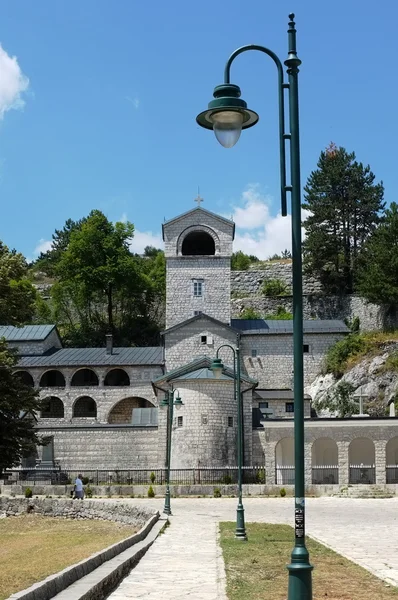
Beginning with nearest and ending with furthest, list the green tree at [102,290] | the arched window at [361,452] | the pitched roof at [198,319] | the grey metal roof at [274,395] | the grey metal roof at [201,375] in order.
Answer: the grey metal roof at [201,375] → the arched window at [361,452] → the grey metal roof at [274,395] → the pitched roof at [198,319] → the green tree at [102,290]

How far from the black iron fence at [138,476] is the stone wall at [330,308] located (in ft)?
66.7

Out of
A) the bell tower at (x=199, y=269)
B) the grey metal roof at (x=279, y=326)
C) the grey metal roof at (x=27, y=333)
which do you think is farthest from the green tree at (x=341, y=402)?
the grey metal roof at (x=27, y=333)

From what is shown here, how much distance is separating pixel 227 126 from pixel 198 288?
145 feet

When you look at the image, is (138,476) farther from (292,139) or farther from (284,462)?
(292,139)

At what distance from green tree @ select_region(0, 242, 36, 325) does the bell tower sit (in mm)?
20002

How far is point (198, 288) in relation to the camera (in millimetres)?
52188

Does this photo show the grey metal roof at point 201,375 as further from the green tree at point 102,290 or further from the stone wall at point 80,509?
the green tree at point 102,290

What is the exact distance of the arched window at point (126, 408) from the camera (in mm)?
54438

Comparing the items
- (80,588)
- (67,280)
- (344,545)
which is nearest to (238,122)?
(80,588)

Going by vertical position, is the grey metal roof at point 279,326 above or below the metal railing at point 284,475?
above

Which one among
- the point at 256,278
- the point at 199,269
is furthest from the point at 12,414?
the point at 256,278

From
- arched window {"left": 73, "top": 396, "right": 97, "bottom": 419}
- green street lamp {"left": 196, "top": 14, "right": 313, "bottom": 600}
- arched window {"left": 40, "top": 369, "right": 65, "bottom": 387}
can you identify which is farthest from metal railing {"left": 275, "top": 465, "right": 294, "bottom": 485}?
green street lamp {"left": 196, "top": 14, "right": 313, "bottom": 600}

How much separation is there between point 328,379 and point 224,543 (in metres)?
35.9

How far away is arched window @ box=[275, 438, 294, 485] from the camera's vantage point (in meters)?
39.1
